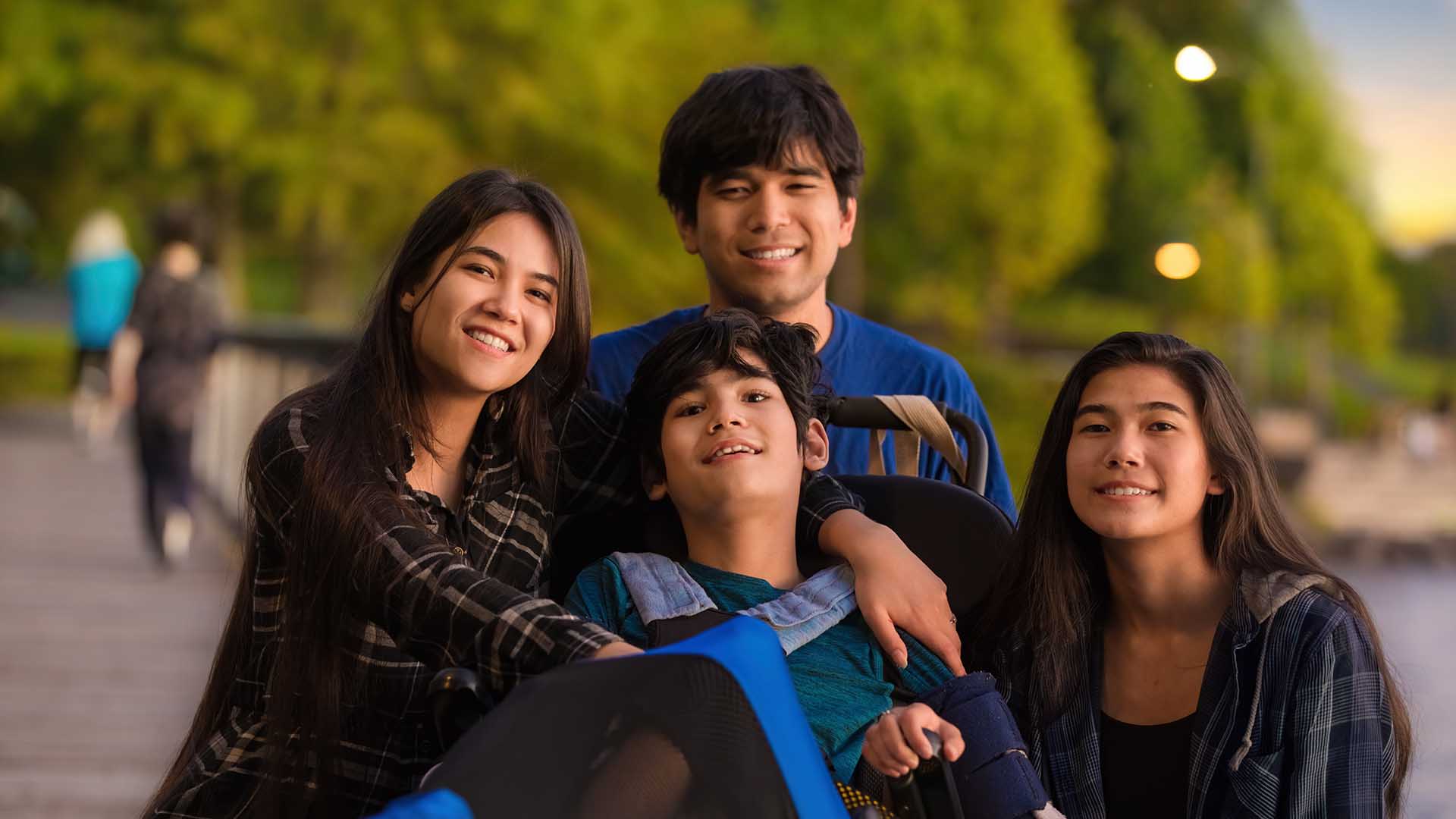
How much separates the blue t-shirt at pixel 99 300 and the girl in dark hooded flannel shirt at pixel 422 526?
1242 cm

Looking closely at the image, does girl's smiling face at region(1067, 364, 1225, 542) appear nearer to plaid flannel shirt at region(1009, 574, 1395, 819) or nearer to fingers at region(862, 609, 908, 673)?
plaid flannel shirt at region(1009, 574, 1395, 819)

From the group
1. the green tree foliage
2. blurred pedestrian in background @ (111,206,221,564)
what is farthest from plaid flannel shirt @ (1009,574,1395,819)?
the green tree foliage

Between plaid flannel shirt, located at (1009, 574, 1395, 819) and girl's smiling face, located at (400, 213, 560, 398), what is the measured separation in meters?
1.07

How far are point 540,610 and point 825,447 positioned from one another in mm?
755

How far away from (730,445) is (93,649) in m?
5.19

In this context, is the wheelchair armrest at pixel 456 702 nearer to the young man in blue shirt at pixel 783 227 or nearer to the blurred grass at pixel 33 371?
the young man in blue shirt at pixel 783 227

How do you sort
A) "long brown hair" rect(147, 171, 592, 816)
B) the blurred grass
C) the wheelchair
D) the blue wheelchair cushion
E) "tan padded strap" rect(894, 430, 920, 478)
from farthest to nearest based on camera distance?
the blurred grass, "tan padded strap" rect(894, 430, 920, 478), "long brown hair" rect(147, 171, 592, 816), the wheelchair, the blue wheelchair cushion

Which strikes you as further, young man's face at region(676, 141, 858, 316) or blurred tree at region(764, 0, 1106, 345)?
blurred tree at region(764, 0, 1106, 345)

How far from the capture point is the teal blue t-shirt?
2.37m

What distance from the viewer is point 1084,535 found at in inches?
101

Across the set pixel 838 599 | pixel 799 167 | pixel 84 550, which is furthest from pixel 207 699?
pixel 84 550

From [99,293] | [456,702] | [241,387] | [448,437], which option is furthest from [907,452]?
[99,293]

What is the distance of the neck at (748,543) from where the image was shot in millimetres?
2570

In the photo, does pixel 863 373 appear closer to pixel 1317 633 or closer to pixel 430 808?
pixel 1317 633
